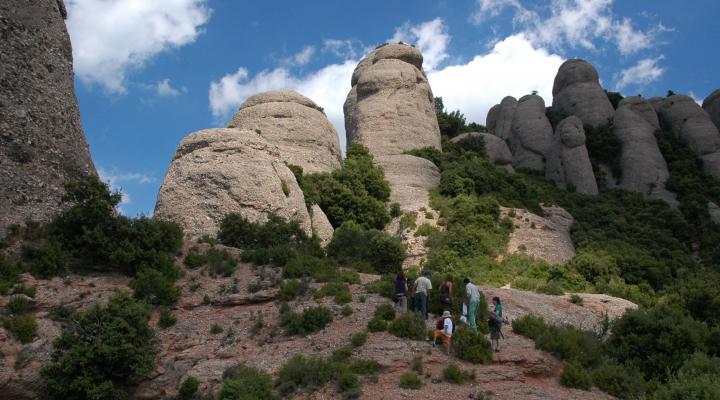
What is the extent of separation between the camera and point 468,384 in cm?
1520

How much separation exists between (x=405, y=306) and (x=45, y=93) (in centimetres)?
1294

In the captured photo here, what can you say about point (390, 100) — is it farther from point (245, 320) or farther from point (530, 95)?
point (245, 320)

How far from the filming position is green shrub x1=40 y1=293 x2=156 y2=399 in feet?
49.3

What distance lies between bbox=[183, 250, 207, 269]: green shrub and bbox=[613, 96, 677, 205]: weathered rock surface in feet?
105

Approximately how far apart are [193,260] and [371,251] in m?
6.21

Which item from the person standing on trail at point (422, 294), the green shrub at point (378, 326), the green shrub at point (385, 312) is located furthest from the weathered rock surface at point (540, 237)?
the green shrub at point (378, 326)

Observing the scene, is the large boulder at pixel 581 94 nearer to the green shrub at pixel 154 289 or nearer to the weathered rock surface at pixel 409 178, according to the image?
the weathered rock surface at pixel 409 178

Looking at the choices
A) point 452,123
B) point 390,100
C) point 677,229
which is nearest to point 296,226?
point 390,100

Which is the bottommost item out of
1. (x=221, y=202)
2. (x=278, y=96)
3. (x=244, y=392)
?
(x=244, y=392)

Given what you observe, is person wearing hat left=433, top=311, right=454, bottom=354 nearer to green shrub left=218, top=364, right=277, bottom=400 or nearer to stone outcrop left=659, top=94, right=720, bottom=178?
green shrub left=218, top=364, right=277, bottom=400

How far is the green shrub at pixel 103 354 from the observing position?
49.3 feet

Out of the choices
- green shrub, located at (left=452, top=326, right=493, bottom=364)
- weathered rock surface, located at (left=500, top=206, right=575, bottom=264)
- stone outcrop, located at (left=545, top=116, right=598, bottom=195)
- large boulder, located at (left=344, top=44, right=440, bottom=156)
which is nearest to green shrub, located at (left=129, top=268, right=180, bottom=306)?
green shrub, located at (left=452, top=326, right=493, bottom=364)

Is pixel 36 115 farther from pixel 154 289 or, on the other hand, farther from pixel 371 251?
pixel 371 251

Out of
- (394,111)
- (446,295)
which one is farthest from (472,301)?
(394,111)
